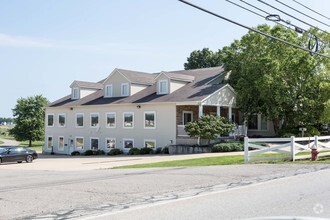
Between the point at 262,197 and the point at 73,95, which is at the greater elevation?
the point at 73,95

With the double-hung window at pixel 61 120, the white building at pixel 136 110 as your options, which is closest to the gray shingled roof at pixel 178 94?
the white building at pixel 136 110

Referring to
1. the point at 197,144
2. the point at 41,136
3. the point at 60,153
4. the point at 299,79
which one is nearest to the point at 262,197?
the point at 197,144

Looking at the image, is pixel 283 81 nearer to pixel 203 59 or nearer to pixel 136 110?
pixel 136 110

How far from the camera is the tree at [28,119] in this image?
75125 millimetres

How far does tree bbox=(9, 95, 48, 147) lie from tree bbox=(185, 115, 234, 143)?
163 feet

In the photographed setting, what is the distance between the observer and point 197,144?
3344 cm

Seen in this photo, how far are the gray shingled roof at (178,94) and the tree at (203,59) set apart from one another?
83.4 feet

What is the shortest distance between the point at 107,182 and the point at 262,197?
5.69m

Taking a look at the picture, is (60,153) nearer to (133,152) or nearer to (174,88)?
(133,152)

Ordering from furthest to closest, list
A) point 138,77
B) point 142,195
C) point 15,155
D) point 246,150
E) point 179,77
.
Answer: point 138,77
point 179,77
point 15,155
point 246,150
point 142,195

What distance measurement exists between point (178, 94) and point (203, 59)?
113 feet

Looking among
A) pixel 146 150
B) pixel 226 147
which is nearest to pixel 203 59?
pixel 146 150

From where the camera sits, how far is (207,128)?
105ft

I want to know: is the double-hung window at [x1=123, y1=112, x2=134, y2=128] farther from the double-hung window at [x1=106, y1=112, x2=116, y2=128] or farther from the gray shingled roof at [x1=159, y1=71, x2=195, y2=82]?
the gray shingled roof at [x1=159, y1=71, x2=195, y2=82]
